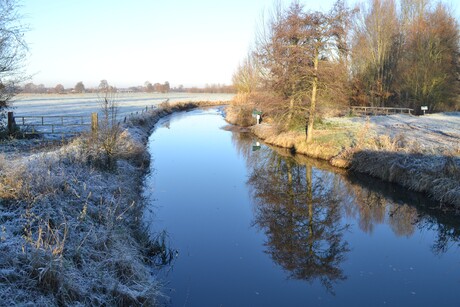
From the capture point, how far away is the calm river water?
5938mm

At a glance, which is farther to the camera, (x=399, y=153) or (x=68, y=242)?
(x=399, y=153)

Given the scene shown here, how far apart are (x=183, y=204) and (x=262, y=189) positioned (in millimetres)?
3073

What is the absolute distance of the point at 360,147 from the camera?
15422 millimetres

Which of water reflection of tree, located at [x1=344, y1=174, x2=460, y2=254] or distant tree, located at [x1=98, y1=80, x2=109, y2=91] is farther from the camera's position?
distant tree, located at [x1=98, y1=80, x2=109, y2=91]

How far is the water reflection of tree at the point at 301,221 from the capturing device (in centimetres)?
691

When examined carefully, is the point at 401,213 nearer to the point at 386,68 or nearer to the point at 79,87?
the point at 386,68

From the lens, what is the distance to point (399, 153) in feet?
44.0

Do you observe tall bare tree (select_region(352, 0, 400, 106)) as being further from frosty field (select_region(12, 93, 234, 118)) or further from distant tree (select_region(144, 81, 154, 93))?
distant tree (select_region(144, 81, 154, 93))

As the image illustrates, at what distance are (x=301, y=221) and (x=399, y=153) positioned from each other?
6513 mm

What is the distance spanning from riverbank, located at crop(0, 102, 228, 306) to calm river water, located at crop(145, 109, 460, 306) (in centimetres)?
81

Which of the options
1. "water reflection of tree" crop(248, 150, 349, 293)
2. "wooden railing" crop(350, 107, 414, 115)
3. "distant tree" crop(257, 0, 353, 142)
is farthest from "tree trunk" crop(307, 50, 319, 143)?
"wooden railing" crop(350, 107, 414, 115)

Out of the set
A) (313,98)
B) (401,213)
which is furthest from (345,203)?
(313,98)

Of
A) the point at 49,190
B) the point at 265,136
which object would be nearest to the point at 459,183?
the point at 49,190

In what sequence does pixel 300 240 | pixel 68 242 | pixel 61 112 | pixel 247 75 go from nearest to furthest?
pixel 68 242 < pixel 300 240 < pixel 61 112 < pixel 247 75
